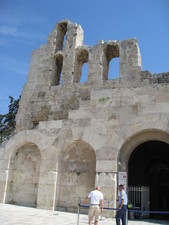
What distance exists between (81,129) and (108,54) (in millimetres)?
6435

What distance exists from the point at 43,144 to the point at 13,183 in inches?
109

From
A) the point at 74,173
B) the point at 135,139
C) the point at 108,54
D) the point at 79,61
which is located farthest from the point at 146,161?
the point at 79,61

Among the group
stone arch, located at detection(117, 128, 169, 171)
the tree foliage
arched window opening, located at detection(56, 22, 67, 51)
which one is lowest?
stone arch, located at detection(117, 128, 169, 171)

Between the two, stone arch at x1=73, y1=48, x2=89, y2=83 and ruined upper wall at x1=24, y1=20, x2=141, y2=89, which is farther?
stone arch at x1=73, y1=48, x2=89, y2=83

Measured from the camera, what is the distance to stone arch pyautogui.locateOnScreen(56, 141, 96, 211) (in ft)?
32.0

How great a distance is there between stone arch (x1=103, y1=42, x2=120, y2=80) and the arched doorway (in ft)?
19.8

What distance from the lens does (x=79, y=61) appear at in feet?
48.2

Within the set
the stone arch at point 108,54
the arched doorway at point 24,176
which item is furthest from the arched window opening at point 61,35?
the arched doorway at point 24,176

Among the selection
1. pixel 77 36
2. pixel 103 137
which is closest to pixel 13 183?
pixel 103 137

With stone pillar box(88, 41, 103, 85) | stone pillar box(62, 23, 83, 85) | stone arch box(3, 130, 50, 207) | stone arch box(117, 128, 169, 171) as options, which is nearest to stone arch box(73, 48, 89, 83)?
stone pillar box(62, 23, 83, 85)

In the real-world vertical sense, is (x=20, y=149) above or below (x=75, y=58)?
below

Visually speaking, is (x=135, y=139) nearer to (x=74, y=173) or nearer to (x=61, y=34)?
(x=74, y=173)

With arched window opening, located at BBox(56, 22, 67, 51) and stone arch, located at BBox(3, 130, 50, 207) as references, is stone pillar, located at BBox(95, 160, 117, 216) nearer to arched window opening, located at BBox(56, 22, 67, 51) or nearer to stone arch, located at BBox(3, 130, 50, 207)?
stone arch, located at BBox(3, 130, 50, 207)

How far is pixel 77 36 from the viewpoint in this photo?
48.7ft
